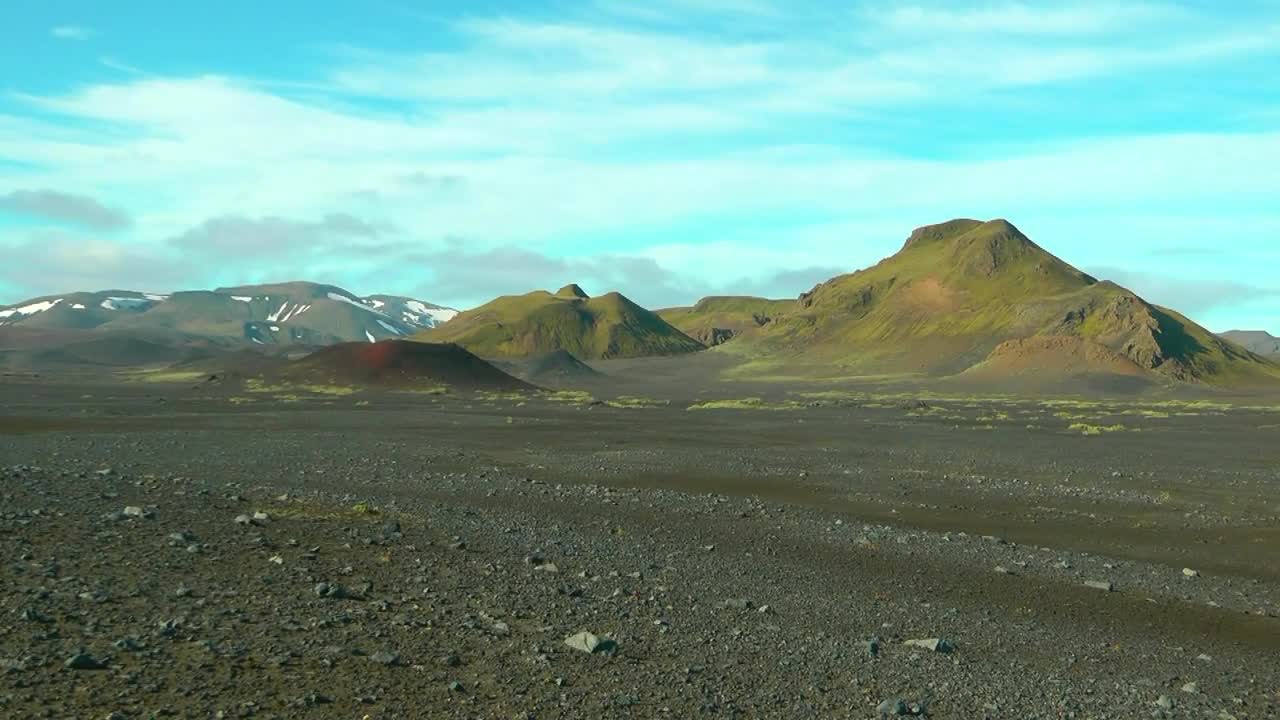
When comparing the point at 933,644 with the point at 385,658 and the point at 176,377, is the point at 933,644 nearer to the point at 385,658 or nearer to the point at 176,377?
the point at 385,658

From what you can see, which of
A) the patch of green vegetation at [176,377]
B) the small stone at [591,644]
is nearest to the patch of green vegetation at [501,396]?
the patch of green vegetation at [176,377]

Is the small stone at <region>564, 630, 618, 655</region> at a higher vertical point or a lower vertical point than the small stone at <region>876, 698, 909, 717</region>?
higher

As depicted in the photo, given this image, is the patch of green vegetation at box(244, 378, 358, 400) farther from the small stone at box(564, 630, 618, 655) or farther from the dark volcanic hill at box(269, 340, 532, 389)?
the small stone at box(564, 630, 618, 655)

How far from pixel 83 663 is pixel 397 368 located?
105330 millimetres

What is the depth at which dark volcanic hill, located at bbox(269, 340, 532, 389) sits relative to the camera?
365ft

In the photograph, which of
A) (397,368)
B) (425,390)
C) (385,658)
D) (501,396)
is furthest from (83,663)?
(397,368)

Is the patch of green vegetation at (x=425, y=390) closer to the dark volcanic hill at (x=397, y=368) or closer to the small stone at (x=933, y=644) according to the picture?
the dark volcanic hill at (x=397, y=368)

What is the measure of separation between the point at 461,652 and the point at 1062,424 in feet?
205

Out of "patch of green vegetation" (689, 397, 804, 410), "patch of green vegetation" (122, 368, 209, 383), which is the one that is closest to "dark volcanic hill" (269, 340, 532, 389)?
"patch of green vegetation" (122, 368, 209, 383)

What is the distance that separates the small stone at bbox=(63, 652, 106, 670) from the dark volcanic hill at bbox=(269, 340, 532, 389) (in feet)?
327

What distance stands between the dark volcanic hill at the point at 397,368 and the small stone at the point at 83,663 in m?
99.7

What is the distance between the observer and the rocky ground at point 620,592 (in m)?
10.9

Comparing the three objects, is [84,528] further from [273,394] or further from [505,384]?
[505,384]

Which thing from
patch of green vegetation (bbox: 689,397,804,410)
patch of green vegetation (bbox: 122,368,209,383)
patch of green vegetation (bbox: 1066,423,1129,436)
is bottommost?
patch of green vegetation (bbox: 1066,423,1129,436)
